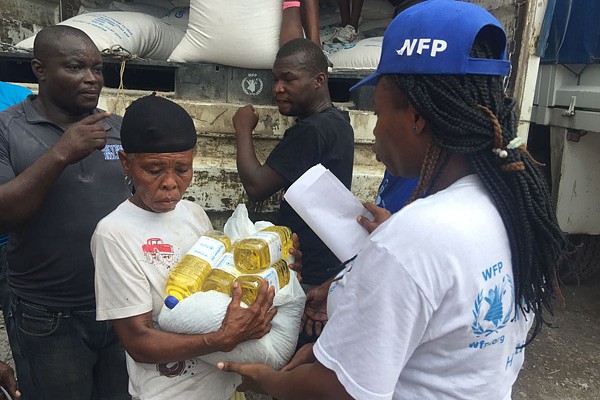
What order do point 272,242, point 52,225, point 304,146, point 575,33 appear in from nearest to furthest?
point 272,242, point 52,225, point 304,146, point 575,33

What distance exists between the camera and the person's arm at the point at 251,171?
6.78ft

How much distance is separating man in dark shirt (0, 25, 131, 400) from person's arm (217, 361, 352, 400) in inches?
30.1

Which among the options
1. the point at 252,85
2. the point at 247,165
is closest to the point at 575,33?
the point at 252,85

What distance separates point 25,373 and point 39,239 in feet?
1.93

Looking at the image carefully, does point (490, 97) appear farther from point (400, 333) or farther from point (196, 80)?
point (196, 80)

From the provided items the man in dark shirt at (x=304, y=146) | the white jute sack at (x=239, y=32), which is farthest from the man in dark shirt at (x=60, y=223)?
the white jute sack at (x=239, y=32)

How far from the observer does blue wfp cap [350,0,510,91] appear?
0.87 metres

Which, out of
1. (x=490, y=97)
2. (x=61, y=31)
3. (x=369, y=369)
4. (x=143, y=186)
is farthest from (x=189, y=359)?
(x=61, y=31)

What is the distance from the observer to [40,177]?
152cm

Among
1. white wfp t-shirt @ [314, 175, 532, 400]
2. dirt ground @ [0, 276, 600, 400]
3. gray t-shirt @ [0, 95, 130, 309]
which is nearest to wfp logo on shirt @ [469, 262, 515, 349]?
white wfp t-shirt @ [314, 175, 532, 400]

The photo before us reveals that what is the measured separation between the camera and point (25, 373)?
6.01ft

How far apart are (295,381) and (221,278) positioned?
41 centimetres

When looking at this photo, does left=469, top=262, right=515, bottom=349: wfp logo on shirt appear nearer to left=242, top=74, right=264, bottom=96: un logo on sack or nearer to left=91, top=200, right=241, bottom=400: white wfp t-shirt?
left=91, top=200, right=241, bottom=400: white wfp t-shirt

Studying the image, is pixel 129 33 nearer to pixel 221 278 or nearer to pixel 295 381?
pixel 221 278
